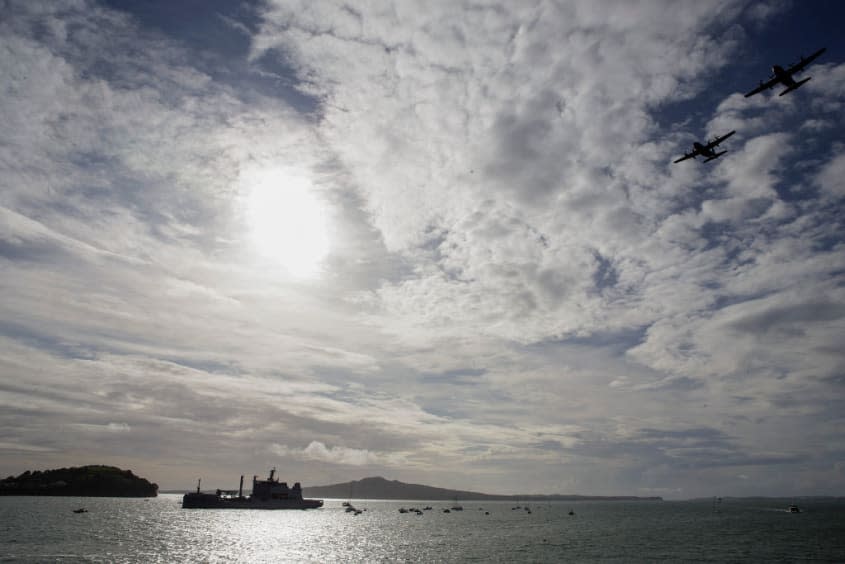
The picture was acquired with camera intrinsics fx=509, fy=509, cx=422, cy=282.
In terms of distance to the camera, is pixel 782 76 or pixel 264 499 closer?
pixel 782 76

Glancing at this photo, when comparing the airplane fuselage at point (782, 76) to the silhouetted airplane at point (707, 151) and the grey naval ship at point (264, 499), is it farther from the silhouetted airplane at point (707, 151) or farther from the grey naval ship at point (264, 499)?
the grey naval ship at point (264, 499)

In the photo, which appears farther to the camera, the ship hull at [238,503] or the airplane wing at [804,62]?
the ship hull at [238,503]

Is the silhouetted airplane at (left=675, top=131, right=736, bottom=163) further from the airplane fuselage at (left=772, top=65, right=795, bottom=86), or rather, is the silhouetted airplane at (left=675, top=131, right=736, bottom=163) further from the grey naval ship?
the grey naval ship

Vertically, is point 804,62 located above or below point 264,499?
above

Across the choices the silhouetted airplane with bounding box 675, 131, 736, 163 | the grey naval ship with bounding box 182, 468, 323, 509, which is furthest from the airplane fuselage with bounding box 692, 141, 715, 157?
the grey naval ship with bounding box 182, 468, 323, 509

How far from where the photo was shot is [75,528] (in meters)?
88.2

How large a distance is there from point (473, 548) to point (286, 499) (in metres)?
86.9

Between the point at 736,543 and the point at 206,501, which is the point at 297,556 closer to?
the point at 736,543

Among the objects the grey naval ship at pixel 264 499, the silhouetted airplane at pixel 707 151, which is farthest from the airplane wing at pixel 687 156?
the grey naval ship at pixel 264 499

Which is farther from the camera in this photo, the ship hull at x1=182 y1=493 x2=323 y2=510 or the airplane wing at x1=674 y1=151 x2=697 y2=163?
the ship hull at x1=182 y1=493 x2=323 y2=510

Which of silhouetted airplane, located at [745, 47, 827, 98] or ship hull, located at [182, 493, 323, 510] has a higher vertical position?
silhouetted airplane, located at [745, 47, 827, 98]

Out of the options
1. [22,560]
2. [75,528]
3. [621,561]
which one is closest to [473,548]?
[621,561]

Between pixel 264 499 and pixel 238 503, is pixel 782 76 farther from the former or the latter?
pixel 238 503

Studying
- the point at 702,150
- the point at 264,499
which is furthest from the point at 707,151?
the point at 264,499
